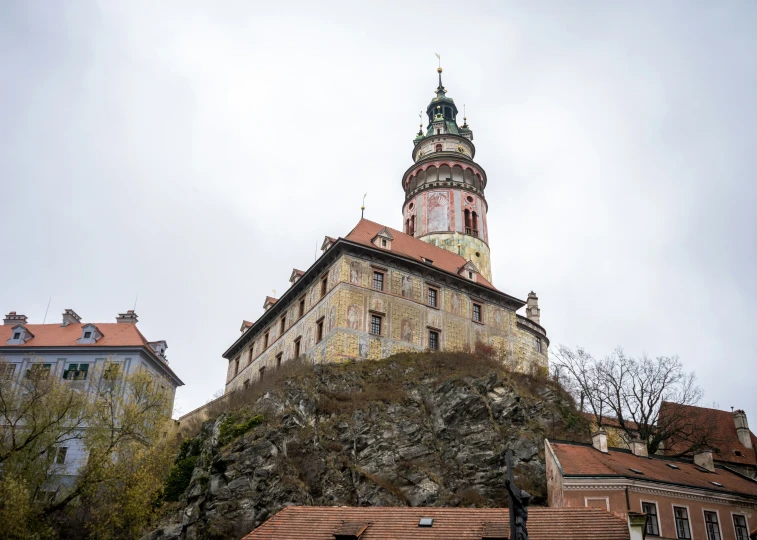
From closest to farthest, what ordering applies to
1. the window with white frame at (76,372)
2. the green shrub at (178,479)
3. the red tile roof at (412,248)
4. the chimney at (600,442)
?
the chimney at (600,442), the green shrub at (178,479), the red tile roof at (412,248), the window with white frame at (76,372)

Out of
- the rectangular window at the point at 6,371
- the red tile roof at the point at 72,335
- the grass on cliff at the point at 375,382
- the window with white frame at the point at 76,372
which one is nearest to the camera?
the grass on cliff at the point at 375,382

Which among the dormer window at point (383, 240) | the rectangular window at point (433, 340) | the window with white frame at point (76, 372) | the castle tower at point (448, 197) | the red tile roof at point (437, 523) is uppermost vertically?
the castle tower at point (448, 197)

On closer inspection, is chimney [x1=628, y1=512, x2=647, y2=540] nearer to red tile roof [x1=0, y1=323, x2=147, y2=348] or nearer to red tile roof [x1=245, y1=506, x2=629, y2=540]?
red tile roof [x1=245, y1=506, x2=629, y2=540]

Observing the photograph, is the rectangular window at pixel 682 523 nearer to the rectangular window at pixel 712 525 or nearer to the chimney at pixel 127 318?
the rectangular window at pixel 712 525

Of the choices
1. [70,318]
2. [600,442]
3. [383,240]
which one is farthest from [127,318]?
[600,442]

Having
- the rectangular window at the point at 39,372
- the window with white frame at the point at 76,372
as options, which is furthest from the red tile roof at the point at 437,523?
the window with white frame at the point at 76,372

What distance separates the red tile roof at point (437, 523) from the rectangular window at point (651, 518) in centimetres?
681

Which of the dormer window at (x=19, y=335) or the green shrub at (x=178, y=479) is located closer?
the green shrub at (x=178, y=479)

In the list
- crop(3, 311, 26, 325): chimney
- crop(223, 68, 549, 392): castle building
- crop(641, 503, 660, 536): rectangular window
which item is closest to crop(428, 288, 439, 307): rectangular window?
crop(223, 68, 549, 392): castle building

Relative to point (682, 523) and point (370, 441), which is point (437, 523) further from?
point (682, 523)

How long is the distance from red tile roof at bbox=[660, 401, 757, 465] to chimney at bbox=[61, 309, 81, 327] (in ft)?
148

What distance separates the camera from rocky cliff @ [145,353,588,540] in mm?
29125

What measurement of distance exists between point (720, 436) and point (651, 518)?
21.5m

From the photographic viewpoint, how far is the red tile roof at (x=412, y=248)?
143ft
